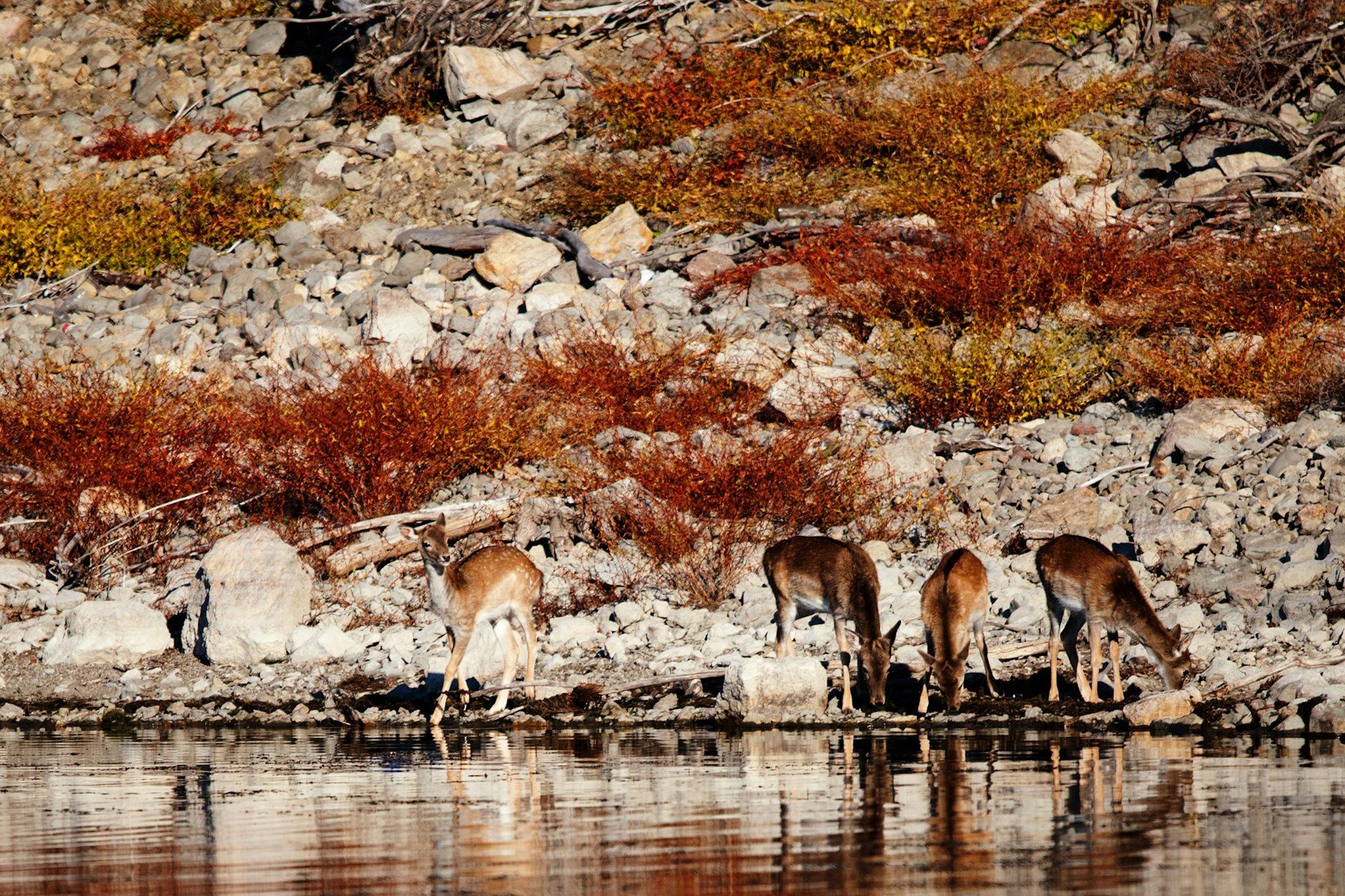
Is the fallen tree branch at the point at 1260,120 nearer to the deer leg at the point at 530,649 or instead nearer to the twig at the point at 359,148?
the twig at the point at 359,148

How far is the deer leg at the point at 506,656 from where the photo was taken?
12688 mm

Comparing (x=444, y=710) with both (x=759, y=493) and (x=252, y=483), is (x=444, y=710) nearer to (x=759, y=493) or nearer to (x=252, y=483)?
(x=759, y=493)

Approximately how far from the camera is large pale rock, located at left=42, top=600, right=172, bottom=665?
14.6 m

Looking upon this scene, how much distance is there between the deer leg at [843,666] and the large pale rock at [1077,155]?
44.5 ft

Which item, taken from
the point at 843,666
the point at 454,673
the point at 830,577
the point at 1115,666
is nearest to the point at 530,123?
the point at 454,673

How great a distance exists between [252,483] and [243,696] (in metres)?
4.86

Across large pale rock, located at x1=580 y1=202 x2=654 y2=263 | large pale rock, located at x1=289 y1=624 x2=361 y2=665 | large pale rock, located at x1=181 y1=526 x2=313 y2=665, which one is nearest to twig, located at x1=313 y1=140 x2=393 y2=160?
large pale rock, located at x1=580 y1=202 x2=654 y2=263

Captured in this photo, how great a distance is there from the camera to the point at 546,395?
64.1 feet

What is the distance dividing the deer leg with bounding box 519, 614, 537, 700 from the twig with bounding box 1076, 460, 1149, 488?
19.2ft

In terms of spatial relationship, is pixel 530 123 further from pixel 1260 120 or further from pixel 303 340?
pixel 1260 120

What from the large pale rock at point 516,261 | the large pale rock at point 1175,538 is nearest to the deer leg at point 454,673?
the large pale rock at point 1175,538

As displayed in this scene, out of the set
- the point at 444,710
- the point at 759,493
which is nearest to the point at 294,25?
the point at 759,493

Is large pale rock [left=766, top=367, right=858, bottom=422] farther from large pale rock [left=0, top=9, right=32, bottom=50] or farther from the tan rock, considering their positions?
large pale rock [left=0, top=9, right=32, bottom=50]

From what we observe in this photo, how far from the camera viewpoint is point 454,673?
12875 millimetres
